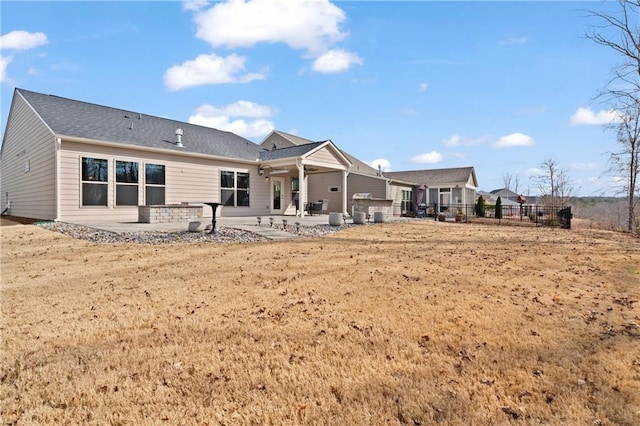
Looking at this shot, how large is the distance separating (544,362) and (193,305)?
3580mm

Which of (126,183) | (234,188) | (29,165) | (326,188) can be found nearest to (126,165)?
(126,183)

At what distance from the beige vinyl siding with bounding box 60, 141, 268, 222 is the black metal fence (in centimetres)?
1098

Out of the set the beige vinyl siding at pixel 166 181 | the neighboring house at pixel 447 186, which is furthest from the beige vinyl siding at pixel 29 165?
the neighboring house at pixel 447 186

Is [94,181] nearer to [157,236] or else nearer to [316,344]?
[157,236]

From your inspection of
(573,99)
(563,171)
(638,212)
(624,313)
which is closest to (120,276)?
(624,313)

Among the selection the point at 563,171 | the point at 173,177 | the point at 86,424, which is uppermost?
the point at 563,171

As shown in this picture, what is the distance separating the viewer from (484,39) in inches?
401

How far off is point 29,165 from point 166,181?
5.94m

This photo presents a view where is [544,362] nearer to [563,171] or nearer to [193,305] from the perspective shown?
[193,305]

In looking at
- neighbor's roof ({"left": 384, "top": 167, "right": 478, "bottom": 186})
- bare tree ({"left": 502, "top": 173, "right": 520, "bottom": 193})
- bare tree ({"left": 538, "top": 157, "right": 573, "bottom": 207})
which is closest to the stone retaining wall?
neighbor's roof ({"left": 384, "top": 167, "right": 478, "bottom": 186})

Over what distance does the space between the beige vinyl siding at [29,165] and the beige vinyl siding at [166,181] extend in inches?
23.1

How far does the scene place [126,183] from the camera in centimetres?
1277

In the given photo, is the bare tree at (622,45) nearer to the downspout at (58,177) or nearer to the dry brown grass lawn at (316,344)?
the dry brown grass lawn at (316,344)

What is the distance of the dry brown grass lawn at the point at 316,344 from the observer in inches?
81.4
